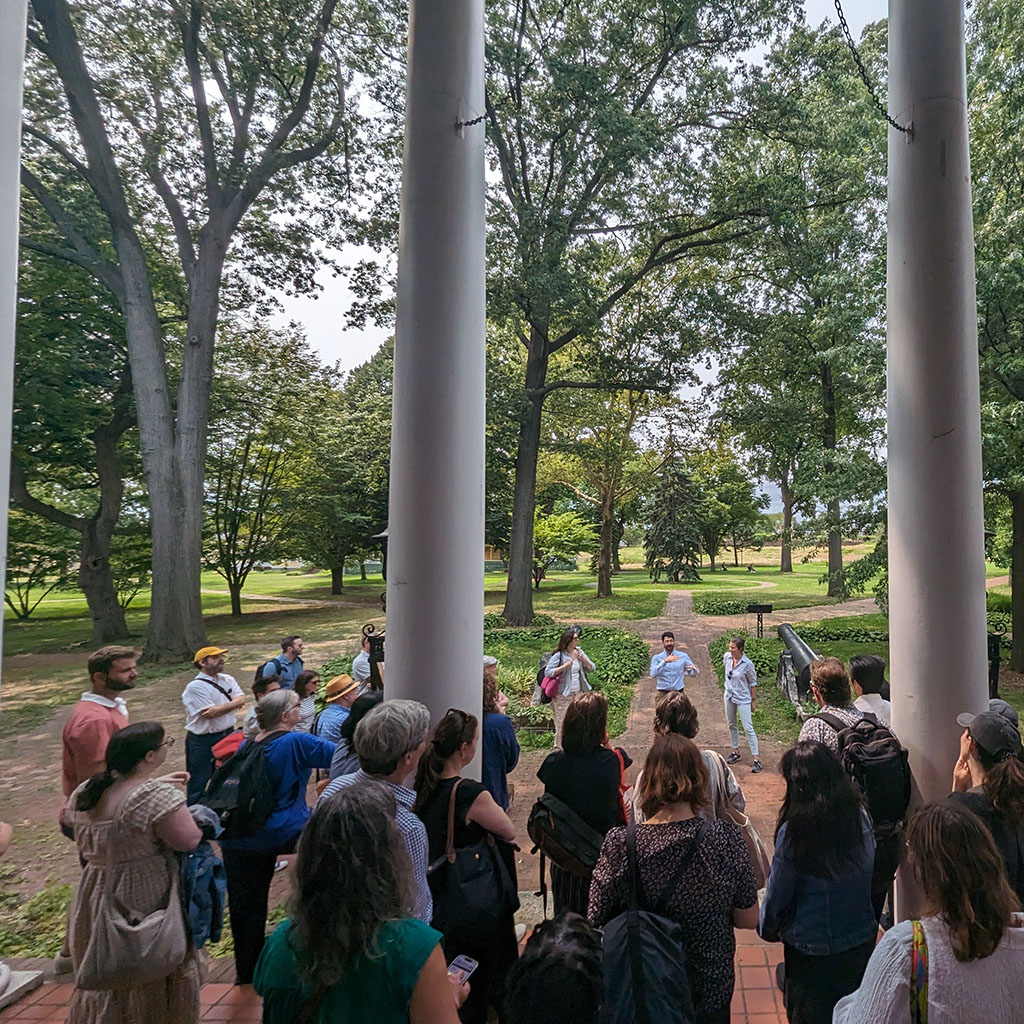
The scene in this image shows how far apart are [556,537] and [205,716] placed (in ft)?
92.2

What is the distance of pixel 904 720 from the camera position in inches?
131

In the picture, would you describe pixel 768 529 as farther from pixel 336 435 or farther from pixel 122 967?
pixel 122 967

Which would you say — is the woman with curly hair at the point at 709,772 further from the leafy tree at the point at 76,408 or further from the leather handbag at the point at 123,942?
the leafy tree at the point at 76,408

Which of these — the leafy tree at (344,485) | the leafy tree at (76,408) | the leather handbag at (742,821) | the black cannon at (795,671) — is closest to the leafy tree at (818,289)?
the black cannon at (795,671)

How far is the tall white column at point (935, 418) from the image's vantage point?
127 inches

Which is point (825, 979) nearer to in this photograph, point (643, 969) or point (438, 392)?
point (643, 969)

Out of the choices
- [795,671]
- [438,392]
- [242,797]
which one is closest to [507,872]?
[242,797]

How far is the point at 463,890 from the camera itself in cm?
226

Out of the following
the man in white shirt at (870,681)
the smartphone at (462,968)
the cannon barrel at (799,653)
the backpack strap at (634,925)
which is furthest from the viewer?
the cannon barrel at (799,653)

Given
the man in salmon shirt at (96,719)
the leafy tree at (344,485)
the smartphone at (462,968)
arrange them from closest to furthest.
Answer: the smartphone at (462,968), the man in salmon shirt at (96,719), the leafy tree at (344,485)

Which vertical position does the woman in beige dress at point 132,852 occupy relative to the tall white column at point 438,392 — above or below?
below

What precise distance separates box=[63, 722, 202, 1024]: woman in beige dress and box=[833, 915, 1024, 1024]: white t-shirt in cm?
226

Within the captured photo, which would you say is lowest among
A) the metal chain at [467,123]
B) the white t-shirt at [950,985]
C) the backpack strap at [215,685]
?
the backpack strap at [215,685]

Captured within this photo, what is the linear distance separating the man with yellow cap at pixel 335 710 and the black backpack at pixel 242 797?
41.4 inches
